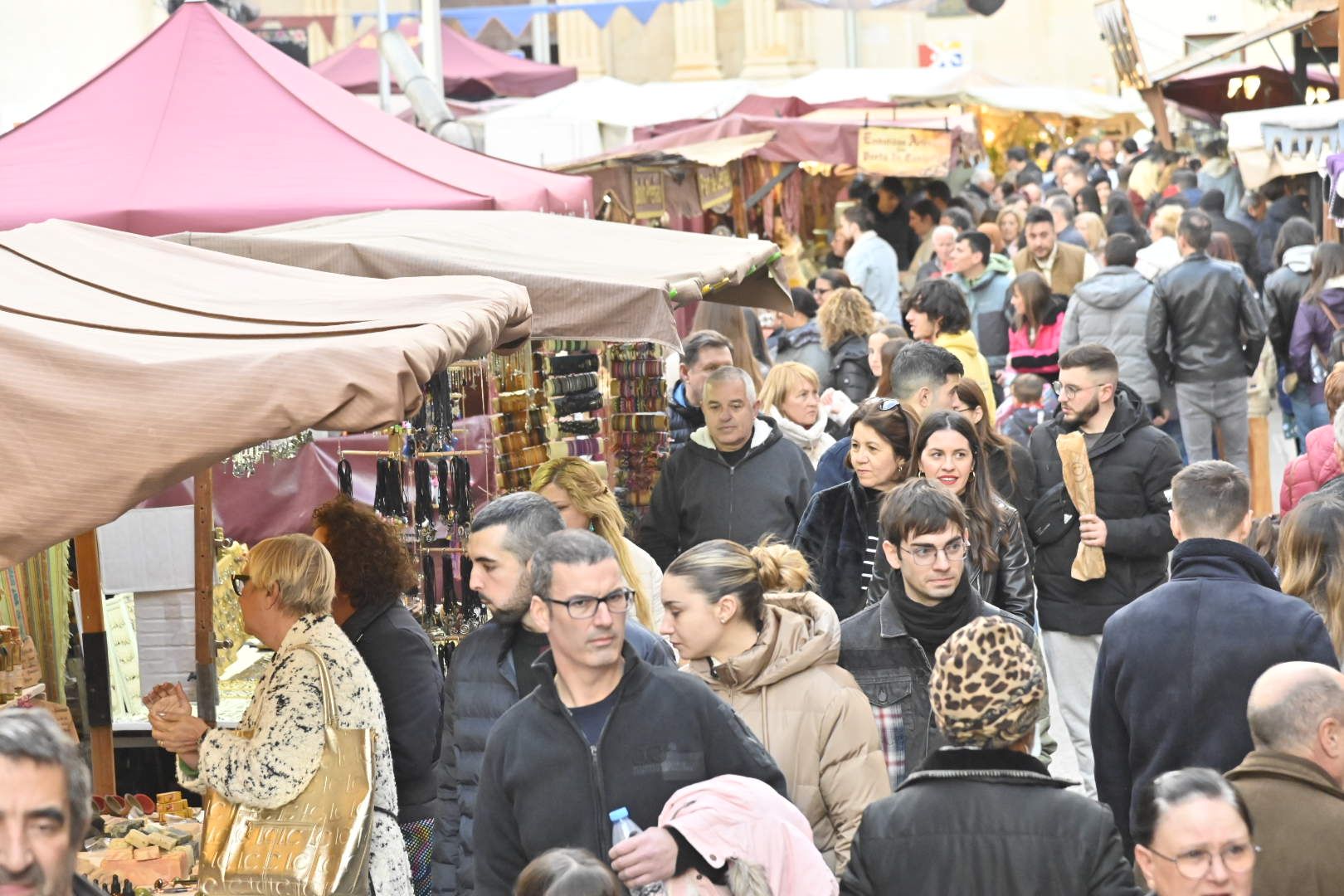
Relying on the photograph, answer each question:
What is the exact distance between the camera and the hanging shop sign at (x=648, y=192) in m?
15.6

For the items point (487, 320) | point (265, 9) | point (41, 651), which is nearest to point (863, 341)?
point (41, 651)

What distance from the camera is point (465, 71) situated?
25109 millimetres

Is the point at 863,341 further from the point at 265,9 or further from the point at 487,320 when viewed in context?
the point at 265,9

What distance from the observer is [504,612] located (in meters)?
4.77

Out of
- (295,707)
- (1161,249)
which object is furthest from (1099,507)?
(1161,249)

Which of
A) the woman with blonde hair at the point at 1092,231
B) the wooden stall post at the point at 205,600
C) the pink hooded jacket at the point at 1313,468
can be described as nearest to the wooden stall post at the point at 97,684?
the wooden stall post at the point at 205,600

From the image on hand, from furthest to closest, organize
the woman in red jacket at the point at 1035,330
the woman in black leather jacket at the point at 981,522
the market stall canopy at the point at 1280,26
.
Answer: the market stall canopy at the point at 1280,26 < the woman in red jacket at the point at 1035,330 < the woman in black leather jacket at the point at 981,522

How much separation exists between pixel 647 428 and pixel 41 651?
3355 millimetres

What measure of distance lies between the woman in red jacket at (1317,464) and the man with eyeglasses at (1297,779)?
3337 millimetres

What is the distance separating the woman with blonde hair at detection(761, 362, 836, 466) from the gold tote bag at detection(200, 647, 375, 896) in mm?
3988

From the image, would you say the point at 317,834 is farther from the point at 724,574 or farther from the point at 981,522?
the point at 981,522

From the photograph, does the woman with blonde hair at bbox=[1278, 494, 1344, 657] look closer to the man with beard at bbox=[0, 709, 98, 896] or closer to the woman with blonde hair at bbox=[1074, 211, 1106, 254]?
the man with beard at bbox=[0, 709, 98, 896]

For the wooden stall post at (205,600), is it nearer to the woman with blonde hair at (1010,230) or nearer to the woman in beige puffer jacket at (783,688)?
the woman in beige puffer jacket at (783,688)

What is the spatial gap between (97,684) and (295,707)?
246cm
